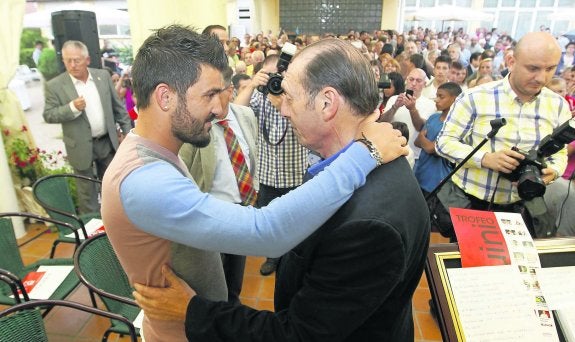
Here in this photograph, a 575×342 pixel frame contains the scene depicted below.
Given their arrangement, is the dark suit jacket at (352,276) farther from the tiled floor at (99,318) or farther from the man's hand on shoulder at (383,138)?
the tiled floor at (99,318)

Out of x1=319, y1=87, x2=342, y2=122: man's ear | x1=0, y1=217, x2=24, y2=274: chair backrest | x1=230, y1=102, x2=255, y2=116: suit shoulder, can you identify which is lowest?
x1=0, y1=217, x2=24, y2=274: chair backrest

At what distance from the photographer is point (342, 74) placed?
0.99 meters

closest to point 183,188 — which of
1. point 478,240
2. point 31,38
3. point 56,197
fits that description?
point 478,240

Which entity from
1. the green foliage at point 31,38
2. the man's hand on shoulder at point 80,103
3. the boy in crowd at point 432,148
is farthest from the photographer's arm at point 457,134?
the green foliage at point 31,38

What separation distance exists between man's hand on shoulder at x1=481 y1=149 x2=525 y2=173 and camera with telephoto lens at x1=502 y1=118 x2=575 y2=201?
0.03 metres

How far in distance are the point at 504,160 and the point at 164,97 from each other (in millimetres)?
1808

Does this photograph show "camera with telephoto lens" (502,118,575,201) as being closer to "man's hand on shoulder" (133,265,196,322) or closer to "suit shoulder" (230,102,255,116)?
"suit shoulder" (230,102,255,116)

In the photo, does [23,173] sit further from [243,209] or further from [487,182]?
[487,182]

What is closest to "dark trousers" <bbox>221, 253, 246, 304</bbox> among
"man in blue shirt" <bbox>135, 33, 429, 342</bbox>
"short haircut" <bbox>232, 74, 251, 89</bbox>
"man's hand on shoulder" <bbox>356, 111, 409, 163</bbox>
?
"man in blue shirt" <bbox>135, 33, 429, 342</bbox>

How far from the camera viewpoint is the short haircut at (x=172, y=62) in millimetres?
1097

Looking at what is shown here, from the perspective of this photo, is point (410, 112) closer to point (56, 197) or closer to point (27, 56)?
point (56, 197)

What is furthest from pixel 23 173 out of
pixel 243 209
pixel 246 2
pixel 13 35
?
pixel 246 2

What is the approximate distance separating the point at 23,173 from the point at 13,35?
1.30 m

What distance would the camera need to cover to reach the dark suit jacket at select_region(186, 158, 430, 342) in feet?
2.91
